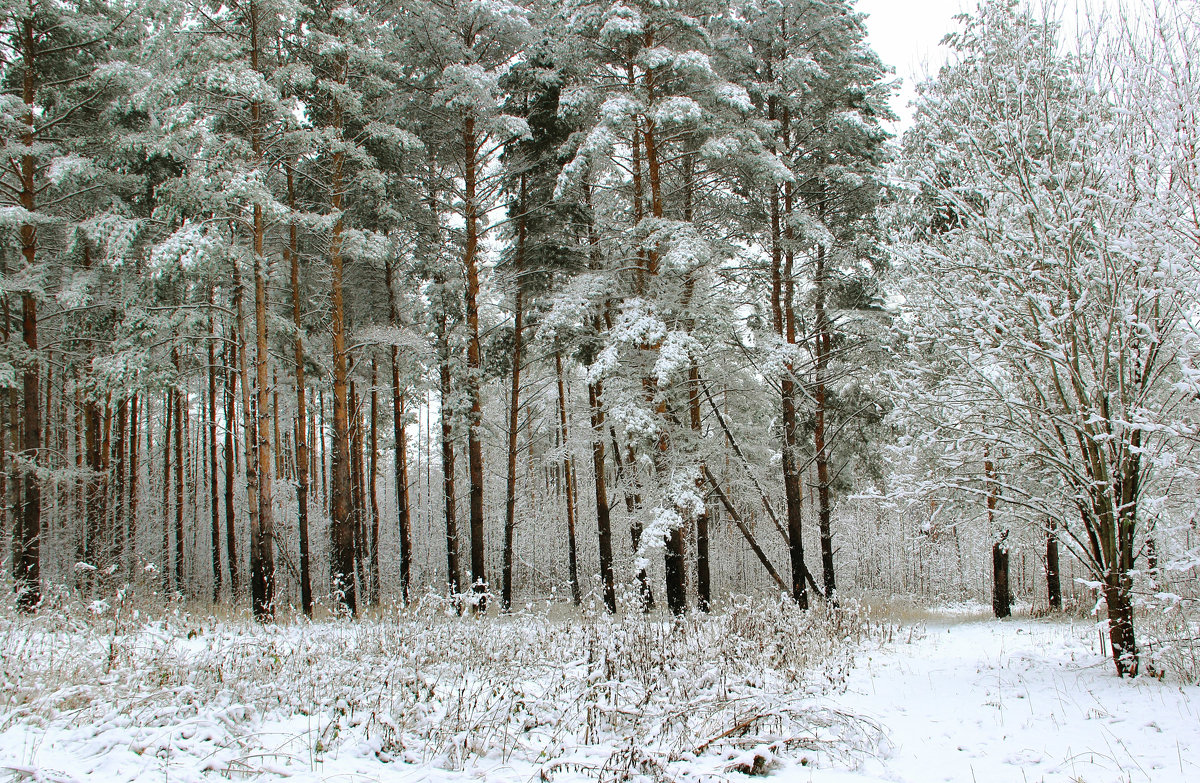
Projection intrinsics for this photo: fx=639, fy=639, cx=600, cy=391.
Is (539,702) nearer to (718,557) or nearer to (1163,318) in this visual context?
(1163,318)

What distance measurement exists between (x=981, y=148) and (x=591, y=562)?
26.2 metres

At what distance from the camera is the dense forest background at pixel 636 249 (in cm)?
642

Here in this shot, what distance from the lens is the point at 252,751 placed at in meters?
3.64

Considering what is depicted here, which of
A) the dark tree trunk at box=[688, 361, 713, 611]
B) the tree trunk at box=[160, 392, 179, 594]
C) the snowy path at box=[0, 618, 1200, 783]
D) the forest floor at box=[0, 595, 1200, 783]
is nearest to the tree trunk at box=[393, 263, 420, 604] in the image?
the dark tree trunk at box=[688, 361, 713, 611]

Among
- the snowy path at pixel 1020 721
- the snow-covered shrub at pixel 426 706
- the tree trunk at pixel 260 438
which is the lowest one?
the snowy path at pixel 1020 721

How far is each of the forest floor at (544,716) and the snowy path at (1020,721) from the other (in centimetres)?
2

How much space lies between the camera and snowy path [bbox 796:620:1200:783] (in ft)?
12.7

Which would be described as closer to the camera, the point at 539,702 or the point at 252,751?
the point at 252,751

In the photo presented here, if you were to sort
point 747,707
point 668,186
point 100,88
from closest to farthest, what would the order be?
point 747,707 < point 100,88 < point 668,186

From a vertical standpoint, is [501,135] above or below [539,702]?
above

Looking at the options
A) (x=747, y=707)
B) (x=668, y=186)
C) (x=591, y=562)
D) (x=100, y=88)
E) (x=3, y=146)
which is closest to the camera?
(x=747, y=707)

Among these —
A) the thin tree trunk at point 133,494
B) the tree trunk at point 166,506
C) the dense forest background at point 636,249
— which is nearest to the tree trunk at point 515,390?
the dense forest background at point 636,249

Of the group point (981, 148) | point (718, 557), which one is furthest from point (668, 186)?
point (718, 557)

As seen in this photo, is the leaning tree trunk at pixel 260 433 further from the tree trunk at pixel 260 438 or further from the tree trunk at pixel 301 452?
the tree trunk at pixel 301 452
